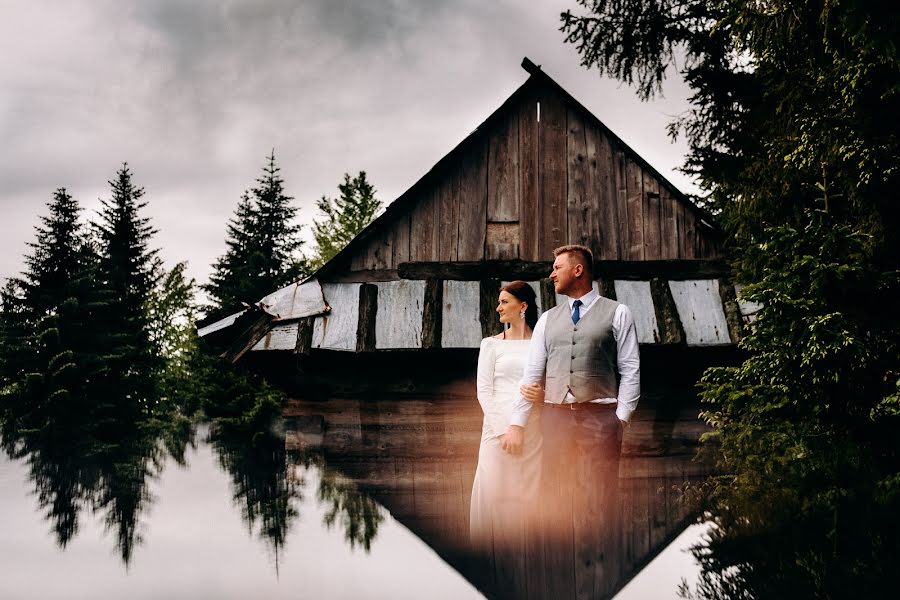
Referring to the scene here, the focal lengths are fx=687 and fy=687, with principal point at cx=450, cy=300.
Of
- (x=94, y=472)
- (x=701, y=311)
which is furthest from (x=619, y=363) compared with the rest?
(x=94, y=472)

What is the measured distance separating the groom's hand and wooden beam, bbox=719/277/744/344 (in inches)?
175

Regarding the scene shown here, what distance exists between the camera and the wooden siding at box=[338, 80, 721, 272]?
9.29 m

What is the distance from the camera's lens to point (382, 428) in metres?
8.54

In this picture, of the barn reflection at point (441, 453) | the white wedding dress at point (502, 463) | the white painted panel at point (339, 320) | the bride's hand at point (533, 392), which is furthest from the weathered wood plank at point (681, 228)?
the bride's hand at point (533, 392)

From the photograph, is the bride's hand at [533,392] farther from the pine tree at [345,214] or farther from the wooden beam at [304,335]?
the pine tree at [345,214]

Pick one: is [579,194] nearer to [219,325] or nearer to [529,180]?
[529,180]

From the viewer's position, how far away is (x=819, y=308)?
6242 mm

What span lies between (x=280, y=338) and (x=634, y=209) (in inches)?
198

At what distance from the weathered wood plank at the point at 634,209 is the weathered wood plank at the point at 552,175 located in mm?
877

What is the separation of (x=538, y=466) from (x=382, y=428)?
142 inches

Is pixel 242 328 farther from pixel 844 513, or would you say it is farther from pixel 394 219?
pixel 844 513

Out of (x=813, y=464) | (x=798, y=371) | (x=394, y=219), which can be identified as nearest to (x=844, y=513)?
(x=813, y=464)

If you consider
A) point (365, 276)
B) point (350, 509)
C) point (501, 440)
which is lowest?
point (350, 509)

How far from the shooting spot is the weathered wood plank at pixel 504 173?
30.7ft
